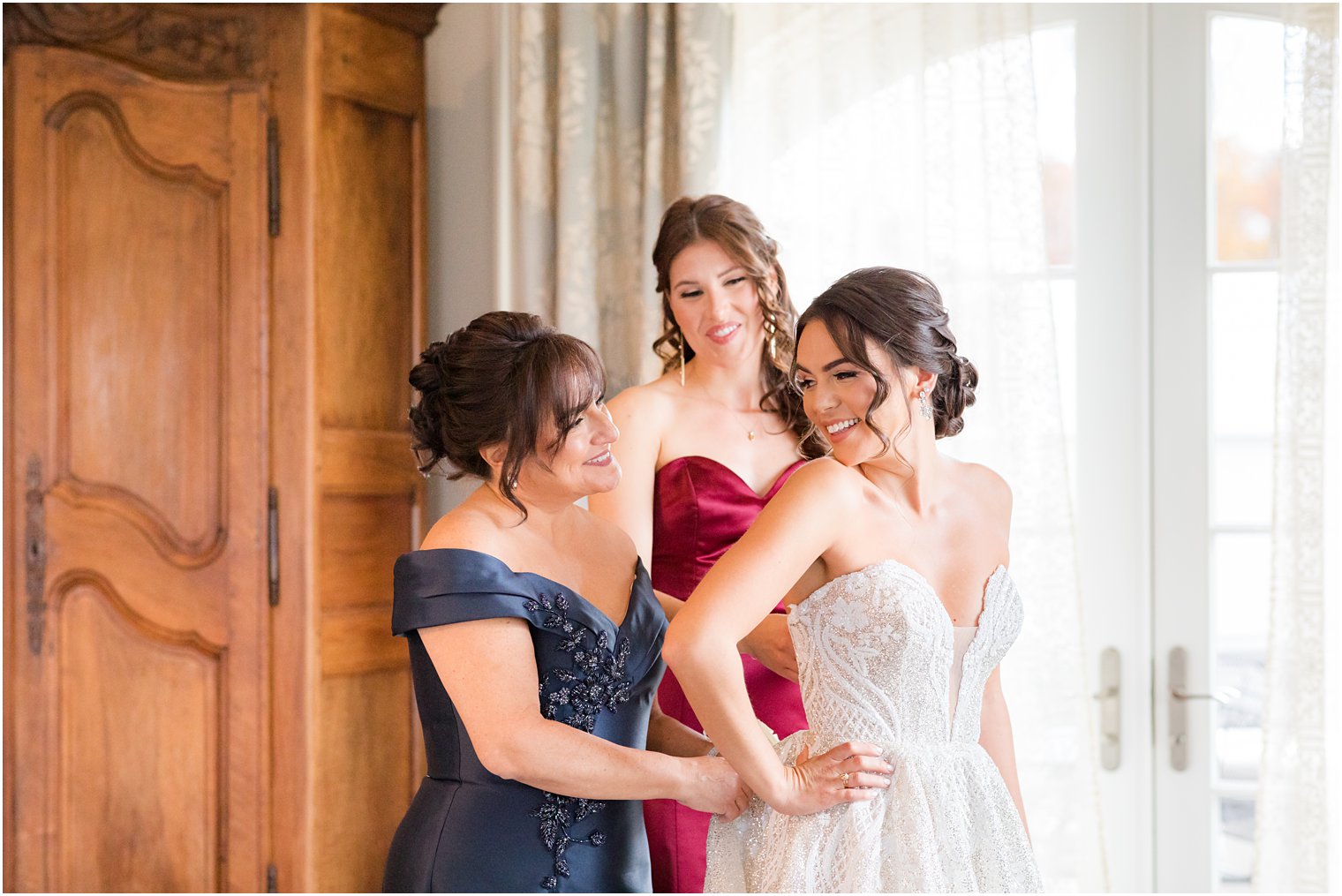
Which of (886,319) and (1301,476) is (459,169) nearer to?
(886,319)

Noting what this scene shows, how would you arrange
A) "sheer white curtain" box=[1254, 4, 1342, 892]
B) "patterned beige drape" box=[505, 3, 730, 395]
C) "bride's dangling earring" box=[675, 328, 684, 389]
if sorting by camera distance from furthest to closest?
"patterned beige drape" box=[505, 3, 730, 395]
"sheer white curtain" box=[1254, 4, 1342, 892]
"bride's dangling earring" box=[675, 328, 684, 389]

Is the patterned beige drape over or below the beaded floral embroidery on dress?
over

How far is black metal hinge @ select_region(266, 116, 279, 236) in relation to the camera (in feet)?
9.03

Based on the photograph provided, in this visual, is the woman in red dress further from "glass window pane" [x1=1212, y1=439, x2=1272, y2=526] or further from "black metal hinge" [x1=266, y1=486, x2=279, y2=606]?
"glass window pane" [x1=1212, y1=439, x2=1272, y2=526]

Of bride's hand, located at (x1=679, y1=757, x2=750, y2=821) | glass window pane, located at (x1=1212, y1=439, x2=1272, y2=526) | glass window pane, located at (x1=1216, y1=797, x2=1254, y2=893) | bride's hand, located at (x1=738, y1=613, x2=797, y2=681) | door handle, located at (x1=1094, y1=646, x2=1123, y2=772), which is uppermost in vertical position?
glass window pane, located at (x1=1212, y1=439, x2=1272, y2=526)

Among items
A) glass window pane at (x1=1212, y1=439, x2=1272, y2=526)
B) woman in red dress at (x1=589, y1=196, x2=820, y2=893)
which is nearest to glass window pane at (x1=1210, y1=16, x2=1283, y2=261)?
glass window pane at (x1=1212, y1=439, x2=1272, y2=526)

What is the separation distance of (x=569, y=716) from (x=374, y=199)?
184 cm

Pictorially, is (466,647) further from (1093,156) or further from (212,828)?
(1093,156)

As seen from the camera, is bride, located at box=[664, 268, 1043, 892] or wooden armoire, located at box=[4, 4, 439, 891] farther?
wooden armoire, located at box=[4, 4, 439, 891]

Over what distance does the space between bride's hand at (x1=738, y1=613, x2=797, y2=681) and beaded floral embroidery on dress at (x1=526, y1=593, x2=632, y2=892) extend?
1.26ft

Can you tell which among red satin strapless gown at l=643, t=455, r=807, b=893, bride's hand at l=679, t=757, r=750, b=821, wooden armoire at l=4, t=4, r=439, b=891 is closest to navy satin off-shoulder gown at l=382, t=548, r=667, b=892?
bride's hand at l=679, t=757, r=750, b=821

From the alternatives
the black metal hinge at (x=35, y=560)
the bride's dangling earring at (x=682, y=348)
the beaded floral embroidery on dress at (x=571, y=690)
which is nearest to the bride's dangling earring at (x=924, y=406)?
the beaded floral embroidery on dress at (x=571, y=690)

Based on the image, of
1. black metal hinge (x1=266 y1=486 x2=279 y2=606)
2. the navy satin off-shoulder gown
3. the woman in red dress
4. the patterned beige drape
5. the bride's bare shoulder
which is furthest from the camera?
the patterned beige drape

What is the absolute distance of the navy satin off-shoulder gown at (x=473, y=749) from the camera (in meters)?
1.48
